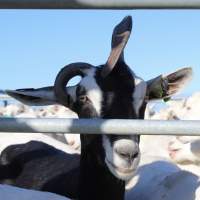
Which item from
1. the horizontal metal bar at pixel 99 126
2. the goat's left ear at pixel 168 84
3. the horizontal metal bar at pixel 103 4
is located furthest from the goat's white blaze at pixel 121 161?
the horizontal metal bar at pixel 103 4

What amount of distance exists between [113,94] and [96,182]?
2.00 ft

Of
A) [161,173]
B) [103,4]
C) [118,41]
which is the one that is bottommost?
[161,173]

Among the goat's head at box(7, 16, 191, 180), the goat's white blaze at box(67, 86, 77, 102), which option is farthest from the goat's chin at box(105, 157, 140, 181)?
the goat's white blaze at box(67, 86, 77, 102)

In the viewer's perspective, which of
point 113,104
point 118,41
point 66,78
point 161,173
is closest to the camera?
point 118,41

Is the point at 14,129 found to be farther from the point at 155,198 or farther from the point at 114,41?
the point at 155,198

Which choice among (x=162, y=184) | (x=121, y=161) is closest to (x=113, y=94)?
(x=121, y=161)

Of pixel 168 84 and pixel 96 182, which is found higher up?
pixel 168 84

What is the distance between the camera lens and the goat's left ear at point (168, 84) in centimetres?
449

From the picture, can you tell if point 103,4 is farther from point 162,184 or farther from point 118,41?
point 162,184

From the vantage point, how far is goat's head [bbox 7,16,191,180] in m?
3.78

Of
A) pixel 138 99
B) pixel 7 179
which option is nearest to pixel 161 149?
pixel 7 179

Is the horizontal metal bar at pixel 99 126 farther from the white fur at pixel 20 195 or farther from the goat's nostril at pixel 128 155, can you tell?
the goat's nostril at pixel 128 155

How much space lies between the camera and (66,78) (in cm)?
443

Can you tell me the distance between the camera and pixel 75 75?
449cm
